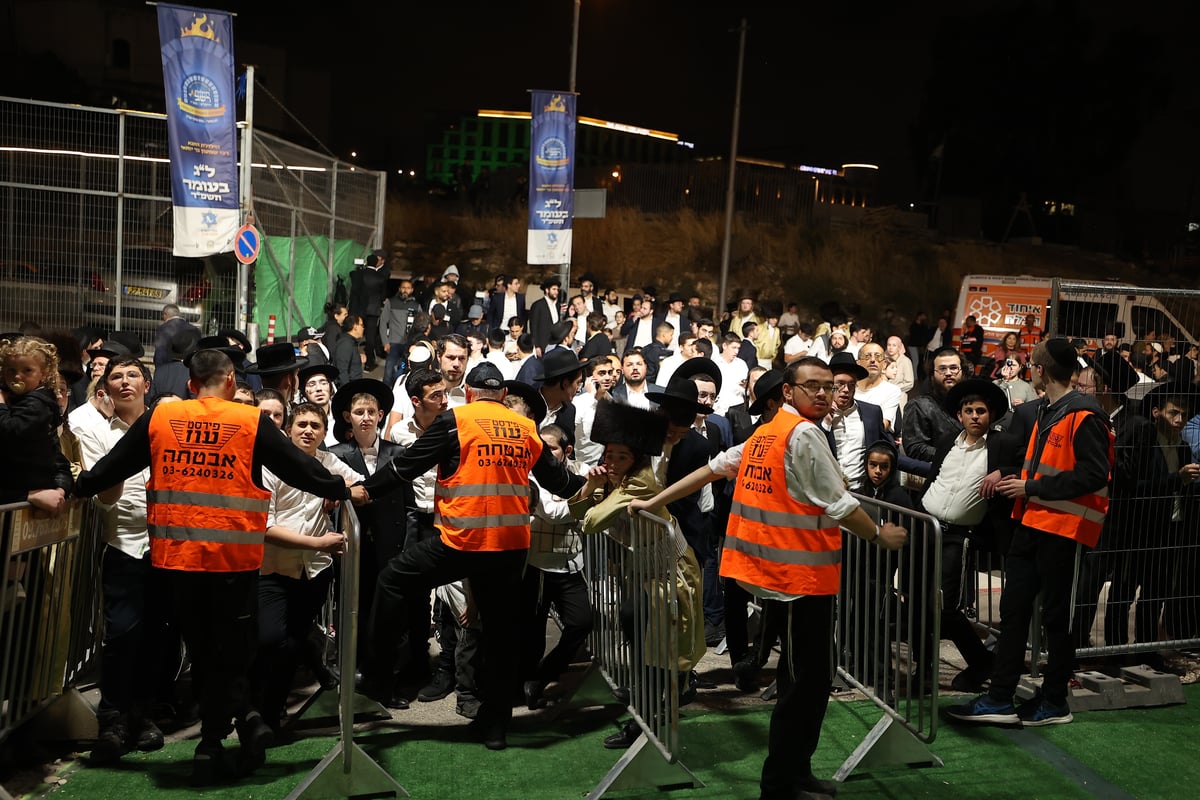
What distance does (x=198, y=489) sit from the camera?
484 cm

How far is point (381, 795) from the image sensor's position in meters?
4.92

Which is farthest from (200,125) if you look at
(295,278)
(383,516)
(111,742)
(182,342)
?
(111,742)

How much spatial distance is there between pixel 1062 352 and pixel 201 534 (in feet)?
14.7

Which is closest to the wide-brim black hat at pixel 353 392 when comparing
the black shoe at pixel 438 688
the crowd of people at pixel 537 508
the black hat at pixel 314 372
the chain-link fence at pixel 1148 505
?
the crowd of people at pixel 537 508

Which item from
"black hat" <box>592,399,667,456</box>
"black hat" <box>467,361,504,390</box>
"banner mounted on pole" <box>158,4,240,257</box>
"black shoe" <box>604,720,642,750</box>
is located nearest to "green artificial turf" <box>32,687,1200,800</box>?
"black shoe" <box>604,720,642,750</box>

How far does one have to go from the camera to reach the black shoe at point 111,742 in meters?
5.13

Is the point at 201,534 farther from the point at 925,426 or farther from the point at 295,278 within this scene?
the point at 295,278

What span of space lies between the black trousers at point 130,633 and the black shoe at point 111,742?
5cm

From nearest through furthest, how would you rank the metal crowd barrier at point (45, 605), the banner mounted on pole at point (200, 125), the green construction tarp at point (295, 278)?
the metal crowd barrier at point (45, 605) → the banner mounted on pole at point (200, 125) → the green construction tarp at point (295, 278)

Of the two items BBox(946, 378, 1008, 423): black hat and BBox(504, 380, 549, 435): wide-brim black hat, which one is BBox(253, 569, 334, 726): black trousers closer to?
BBox(504, 380, 549, 435): wide-brim black hat

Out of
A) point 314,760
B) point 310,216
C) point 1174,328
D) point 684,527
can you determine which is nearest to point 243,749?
point 314,760

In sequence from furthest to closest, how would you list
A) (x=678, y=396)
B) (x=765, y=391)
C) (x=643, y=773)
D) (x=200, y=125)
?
(x=200, y=125) → (x=765, y=391) → (x=678, y=396) → (x=643, y=773)

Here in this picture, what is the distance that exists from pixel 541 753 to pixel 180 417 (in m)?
2.41

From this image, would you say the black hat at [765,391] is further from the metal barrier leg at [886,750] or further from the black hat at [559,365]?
the metal barrier leg at [886,750]
